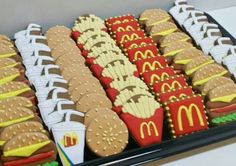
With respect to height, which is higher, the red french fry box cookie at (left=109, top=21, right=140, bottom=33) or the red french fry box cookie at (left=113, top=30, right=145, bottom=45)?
the red french fry box cookie at (left=109, top=21, right=140, bottom=33)

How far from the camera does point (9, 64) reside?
1290 mm

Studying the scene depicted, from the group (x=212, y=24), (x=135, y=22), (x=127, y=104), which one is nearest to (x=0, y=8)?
(x=135, y=22)

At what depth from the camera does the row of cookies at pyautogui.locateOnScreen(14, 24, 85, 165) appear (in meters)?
1.08

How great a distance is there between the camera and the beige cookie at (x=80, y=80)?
1228 mm

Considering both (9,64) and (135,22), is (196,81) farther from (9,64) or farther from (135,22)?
(9,64)

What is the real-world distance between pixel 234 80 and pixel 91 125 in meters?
0.44

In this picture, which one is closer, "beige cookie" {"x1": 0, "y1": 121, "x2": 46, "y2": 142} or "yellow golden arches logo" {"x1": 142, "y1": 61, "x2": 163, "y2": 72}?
"beige cookie" {"x1": 0, "y1": 121, "x2": 46, "y2": 142}

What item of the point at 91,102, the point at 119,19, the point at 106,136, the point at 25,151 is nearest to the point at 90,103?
the point at 91,102

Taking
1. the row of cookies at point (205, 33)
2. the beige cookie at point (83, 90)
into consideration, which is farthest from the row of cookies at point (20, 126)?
the row of cookies at point (205, 33)

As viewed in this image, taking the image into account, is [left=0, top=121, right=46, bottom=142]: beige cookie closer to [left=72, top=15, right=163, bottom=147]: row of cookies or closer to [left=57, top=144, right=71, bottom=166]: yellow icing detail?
[left=57, top=144, right=71, bottom=166]: yellow icing detail

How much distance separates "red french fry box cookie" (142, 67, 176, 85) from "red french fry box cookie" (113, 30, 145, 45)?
19cm

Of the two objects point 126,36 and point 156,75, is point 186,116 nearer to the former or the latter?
point 156,75

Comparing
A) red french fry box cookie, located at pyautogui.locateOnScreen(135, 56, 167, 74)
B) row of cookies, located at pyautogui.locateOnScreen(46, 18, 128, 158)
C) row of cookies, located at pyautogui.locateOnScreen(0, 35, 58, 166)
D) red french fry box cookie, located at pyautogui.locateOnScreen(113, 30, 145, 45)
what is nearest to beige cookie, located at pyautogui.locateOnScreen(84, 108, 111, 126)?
row of cookies, located at pyautogui.locateOnScreen(46, 18, 128, 158)

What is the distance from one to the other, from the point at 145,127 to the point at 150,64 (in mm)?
255
